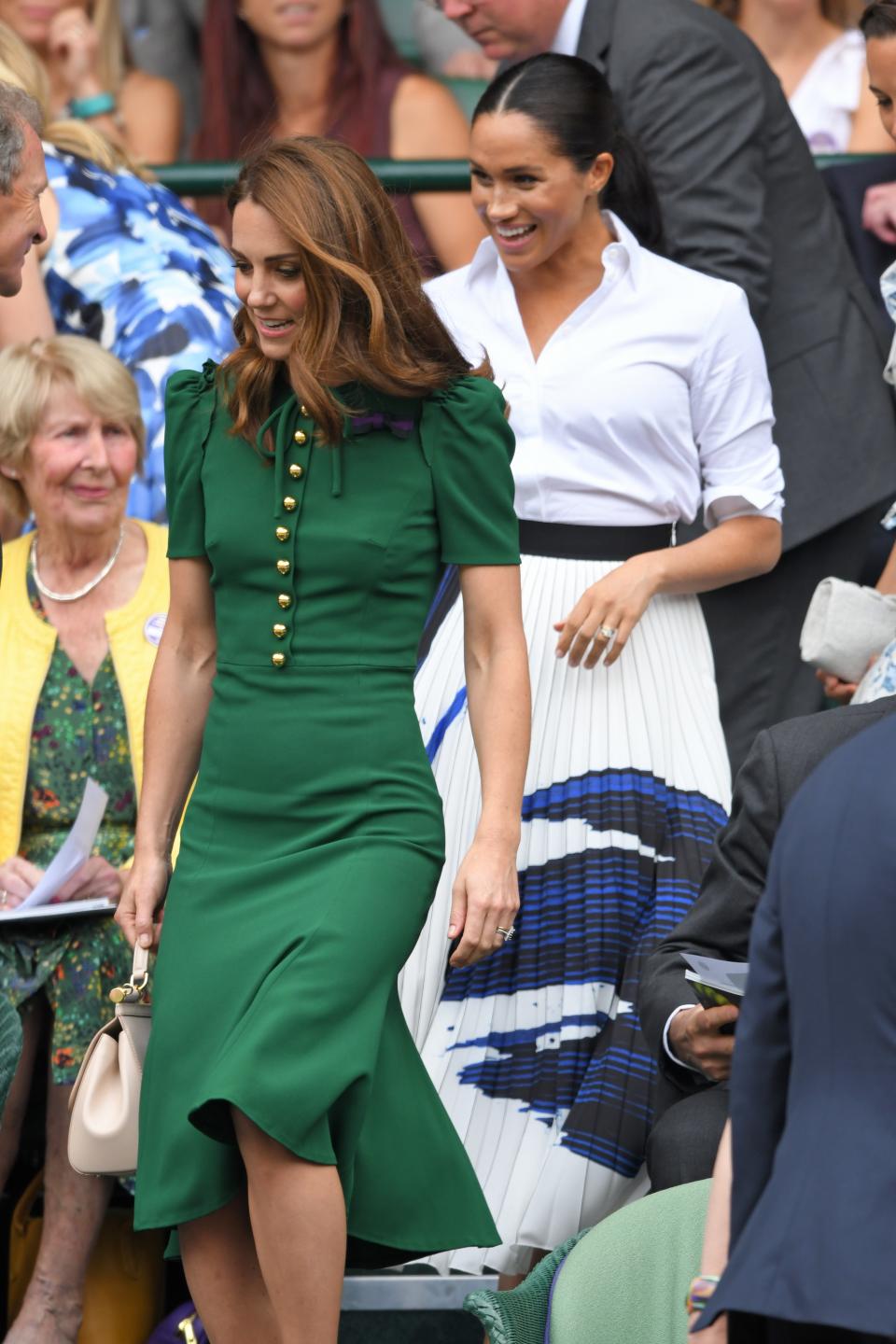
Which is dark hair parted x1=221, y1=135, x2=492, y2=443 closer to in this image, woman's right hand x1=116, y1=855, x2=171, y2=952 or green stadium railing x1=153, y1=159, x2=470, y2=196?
woman's right hand x1=116, y1=855, x2=171, y2=952

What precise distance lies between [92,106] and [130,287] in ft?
2.95

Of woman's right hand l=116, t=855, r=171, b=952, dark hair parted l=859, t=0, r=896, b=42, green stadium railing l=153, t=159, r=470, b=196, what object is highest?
dark hair parted l=859, t=0, r=896, b=42

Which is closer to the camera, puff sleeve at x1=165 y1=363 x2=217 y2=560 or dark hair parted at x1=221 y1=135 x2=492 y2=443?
dark hair parted at x1=221 y1=135 x2=492 y2=443

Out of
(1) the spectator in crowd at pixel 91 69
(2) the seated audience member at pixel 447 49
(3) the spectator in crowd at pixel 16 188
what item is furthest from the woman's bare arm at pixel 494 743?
(2) the seated audience member at pixel 447 49

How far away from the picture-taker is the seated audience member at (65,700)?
3.80 meters

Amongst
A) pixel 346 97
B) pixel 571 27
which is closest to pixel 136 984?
pixel 571 27

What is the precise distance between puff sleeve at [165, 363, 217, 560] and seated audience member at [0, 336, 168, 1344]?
913 mm

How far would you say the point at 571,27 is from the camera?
4.41 meters

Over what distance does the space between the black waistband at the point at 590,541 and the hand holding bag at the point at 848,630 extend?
1.12 ft

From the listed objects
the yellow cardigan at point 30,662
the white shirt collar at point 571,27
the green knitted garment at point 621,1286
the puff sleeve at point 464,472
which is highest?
the white shirt collar at point 571,27

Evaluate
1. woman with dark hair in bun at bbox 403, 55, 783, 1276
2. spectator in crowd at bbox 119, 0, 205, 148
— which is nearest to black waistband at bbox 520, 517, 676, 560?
woman with dark hair in bun at bbox 403, 55, 783, 1276

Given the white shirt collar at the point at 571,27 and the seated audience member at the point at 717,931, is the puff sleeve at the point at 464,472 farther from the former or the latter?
the white shirt collar at the point at 571,27

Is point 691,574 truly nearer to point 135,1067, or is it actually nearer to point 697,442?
point 697,442

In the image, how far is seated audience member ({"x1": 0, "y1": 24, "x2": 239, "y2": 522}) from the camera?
187 inches
